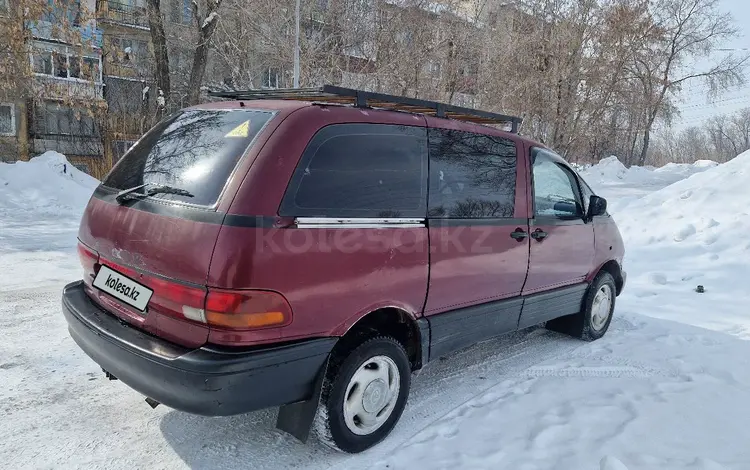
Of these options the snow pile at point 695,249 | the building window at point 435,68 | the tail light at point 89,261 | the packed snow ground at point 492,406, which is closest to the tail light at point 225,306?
the tail light at point 89,261

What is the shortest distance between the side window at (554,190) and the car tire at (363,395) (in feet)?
5.84

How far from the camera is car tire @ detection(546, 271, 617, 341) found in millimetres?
4695

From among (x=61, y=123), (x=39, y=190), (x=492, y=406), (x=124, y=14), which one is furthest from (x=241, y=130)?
(x=61, y=123)

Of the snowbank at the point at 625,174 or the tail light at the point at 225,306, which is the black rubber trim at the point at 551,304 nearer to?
the tail light at the point at 225,306

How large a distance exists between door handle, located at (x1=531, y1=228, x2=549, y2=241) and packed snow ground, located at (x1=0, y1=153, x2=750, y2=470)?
1.05m

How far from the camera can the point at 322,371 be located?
2.57 m

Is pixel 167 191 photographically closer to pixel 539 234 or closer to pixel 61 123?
pixel 539 234

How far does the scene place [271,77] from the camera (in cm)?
2391

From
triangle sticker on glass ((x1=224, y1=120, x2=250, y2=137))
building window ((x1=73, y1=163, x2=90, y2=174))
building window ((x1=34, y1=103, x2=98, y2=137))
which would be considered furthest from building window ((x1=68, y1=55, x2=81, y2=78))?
triangle sticker on glass ((x1=224, y1=120, x2=250, y2=137))

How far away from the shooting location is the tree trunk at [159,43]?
751 inches

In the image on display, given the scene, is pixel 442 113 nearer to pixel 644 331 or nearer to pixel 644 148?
pixel 644 331

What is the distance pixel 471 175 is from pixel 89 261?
2.48m

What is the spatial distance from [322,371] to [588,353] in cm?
286

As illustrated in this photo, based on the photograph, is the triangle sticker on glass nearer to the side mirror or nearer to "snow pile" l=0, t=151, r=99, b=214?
the side mirror
